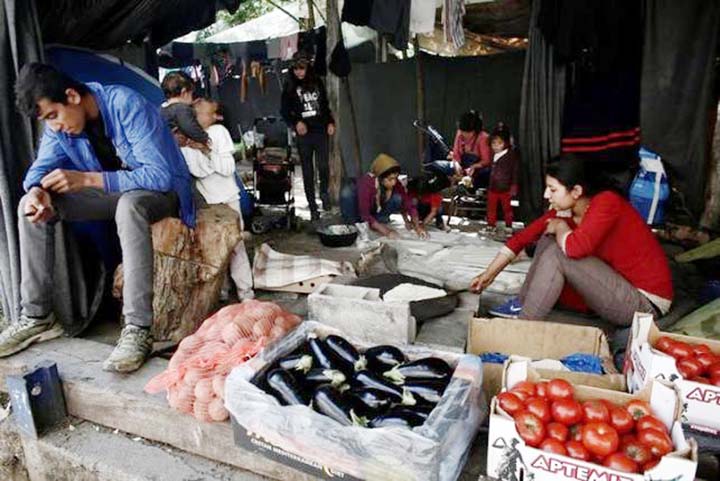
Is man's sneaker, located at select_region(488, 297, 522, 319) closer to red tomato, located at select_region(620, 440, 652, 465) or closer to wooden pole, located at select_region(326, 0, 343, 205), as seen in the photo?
red tomato, located at select_region(620, 440, 652, 465)

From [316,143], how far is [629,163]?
352 centimetres

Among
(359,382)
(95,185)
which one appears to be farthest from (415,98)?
(359,382)

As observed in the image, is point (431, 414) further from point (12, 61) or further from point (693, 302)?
point (12, 61)

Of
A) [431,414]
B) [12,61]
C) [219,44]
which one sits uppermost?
[219,44]

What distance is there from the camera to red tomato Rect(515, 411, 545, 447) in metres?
1.55

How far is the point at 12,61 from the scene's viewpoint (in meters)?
2.86

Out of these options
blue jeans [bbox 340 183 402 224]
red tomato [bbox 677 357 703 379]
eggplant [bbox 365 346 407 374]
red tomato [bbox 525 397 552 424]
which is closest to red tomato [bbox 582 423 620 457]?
red tomato [bbox 525 397 552 424]

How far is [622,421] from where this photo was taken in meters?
1.57

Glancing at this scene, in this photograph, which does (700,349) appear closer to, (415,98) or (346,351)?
(346,351)

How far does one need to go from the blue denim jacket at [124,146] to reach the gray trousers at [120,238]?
0.29 feet

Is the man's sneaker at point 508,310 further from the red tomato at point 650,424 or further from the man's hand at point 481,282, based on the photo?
the red tomato at point 650,424

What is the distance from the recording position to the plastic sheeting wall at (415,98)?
7.09 meters

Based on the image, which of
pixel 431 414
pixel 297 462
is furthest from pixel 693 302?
pixel 297 462

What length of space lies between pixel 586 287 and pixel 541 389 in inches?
52.5
